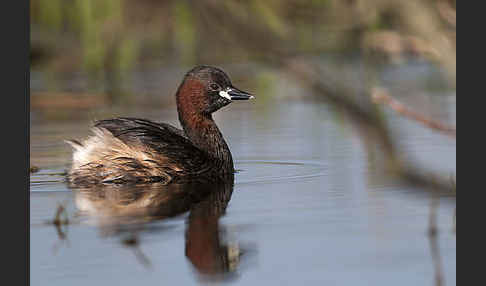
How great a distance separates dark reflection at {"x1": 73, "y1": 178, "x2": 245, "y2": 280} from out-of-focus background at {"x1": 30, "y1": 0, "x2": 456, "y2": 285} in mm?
74

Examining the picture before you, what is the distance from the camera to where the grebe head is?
7133 millimetres

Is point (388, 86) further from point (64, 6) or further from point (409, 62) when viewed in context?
point (64, 6)

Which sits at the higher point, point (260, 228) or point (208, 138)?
point (208, 138)

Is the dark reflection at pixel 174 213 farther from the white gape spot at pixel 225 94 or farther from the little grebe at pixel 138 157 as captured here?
the white gape spot at pixel 225 94

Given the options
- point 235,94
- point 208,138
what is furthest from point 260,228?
point 235,94

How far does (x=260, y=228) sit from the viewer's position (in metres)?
4.47

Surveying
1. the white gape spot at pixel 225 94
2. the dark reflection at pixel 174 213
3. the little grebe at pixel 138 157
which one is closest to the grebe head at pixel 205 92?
the white gape spot at pixel 225 94

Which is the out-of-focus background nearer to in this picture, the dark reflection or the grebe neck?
the dark reflection

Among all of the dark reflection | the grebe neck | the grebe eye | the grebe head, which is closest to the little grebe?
the grebe neck

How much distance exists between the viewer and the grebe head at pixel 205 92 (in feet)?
23.4

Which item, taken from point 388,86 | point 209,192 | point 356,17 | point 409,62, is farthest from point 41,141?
point 409,62

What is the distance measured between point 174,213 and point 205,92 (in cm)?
231

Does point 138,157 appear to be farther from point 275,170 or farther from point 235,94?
point 235,94

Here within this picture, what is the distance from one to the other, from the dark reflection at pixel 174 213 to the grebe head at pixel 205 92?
1.03 meters
